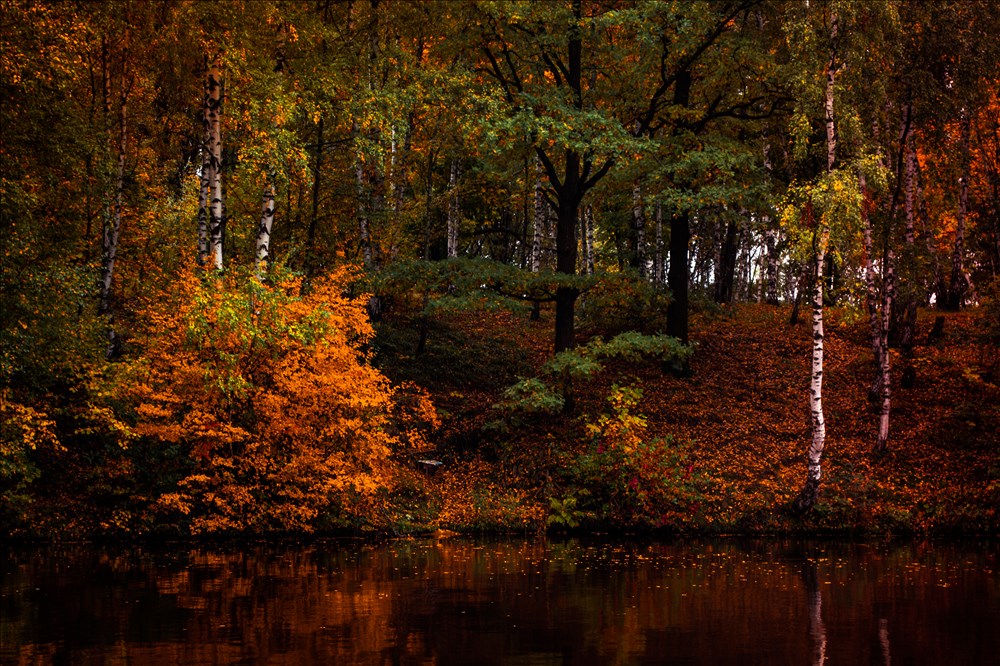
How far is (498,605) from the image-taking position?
43.9 feet

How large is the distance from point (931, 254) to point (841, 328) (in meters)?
8.37

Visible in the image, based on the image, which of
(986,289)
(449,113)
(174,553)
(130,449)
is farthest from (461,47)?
(986,289)

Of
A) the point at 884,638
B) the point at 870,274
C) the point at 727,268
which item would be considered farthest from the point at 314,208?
the point at 727,268

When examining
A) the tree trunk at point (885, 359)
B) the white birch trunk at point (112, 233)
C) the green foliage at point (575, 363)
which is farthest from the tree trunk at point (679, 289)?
the white birch trunk at point (112, 233)

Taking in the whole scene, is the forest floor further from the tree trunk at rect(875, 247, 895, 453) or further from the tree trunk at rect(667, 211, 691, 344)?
the tree trunk at rect(667, 211, 691, 344)

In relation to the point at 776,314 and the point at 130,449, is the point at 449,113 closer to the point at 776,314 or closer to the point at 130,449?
the point at 130,449

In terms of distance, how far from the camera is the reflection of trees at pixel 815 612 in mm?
10297

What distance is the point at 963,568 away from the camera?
17.3 metres

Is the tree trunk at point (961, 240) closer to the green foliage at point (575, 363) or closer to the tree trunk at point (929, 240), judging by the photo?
the tree trunk at point (929, 240)

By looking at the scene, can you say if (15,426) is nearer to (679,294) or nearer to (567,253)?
(567,253)

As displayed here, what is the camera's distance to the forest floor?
22.9 m

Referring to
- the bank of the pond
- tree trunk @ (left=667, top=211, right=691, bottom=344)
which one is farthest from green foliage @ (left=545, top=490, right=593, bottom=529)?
tree trunk @ (left=667, top=211, right=691, bottom=344)

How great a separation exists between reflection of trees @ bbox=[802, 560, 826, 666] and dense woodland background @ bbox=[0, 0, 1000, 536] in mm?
5984

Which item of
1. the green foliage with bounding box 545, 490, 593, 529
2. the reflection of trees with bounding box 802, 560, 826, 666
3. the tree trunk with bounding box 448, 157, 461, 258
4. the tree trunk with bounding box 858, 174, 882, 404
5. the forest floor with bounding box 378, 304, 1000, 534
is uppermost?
the tree trunk with bounding box 448, 157, 461, 258
